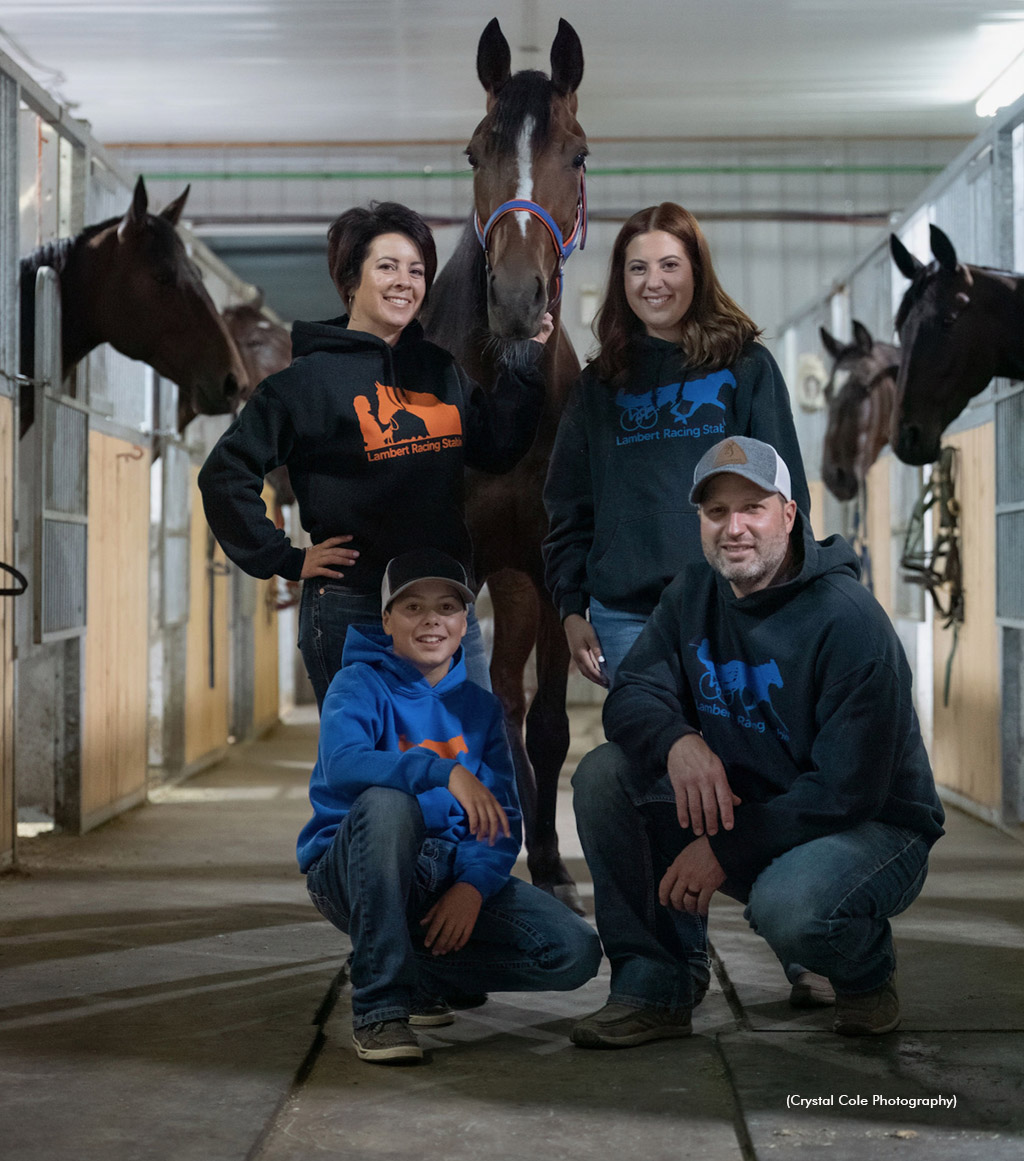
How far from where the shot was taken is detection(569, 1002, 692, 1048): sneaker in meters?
2.07

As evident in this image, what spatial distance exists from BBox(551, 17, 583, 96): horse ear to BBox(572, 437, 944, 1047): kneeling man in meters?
1.17

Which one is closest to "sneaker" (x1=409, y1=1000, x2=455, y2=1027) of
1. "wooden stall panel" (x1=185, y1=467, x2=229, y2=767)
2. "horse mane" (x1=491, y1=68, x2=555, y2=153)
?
"horse mane" (x1=491, y1=68, x2=555, y2=153)

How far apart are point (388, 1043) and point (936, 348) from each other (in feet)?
10.0

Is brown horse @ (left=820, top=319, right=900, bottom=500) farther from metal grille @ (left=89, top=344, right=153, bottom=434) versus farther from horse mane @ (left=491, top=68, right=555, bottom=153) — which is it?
horse mane @ (left=491, top=68, right=555, bottom=153)

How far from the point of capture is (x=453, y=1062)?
2021 mm

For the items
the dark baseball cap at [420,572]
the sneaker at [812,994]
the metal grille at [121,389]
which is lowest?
the sneaker at [812,994]

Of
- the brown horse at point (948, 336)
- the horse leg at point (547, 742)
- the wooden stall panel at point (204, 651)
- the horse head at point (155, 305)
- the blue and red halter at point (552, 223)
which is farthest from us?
the wooden stall panel at point (204, 651)

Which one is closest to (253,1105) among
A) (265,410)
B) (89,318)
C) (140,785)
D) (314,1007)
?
(314,1007)

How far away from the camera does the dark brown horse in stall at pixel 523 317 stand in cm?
260

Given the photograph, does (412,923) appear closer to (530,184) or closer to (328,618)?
(328,618)

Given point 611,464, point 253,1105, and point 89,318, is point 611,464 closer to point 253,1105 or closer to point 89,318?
point 253,1105

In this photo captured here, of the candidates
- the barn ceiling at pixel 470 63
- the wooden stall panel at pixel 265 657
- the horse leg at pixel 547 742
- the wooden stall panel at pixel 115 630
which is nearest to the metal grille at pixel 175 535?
the wooden stall panel at pixel 115 630

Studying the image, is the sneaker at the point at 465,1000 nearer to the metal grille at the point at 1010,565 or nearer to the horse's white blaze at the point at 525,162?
the horse's white blaze at the point at 525,162

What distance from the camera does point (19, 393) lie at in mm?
3906
